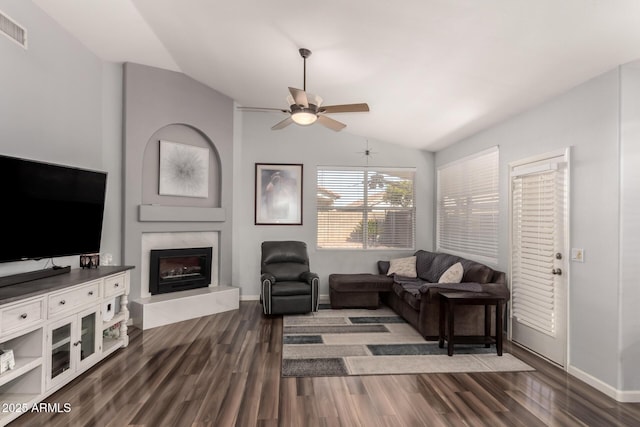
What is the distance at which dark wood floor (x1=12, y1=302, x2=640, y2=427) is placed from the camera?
2395mm

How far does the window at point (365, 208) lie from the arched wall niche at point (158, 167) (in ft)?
5.87

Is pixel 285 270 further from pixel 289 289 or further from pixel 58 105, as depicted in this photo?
pixel 58 105

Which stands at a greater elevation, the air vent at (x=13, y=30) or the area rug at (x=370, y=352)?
the air vent at (x=13, y=30)

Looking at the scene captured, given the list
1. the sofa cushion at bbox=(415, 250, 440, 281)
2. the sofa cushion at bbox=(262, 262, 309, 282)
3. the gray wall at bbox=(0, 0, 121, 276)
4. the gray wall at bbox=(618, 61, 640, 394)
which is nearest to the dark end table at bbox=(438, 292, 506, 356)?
the gray wall at bbox=(618, 61, 640, 394)

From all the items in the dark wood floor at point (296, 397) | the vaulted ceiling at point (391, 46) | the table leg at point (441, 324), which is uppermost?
the vaulted ceiling at point (391, 46)

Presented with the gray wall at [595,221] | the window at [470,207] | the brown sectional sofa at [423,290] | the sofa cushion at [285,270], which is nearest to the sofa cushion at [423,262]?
the brown sectional sofa at [423,290]

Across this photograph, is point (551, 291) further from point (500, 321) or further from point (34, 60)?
point (34, 60)

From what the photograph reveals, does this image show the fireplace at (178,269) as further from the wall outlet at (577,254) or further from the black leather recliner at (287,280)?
the wall outlet at (577,254)

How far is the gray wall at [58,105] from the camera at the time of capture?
3.02 meters

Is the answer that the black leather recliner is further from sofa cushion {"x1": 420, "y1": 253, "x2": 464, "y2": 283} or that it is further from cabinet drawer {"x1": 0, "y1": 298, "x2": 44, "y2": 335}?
cabinet drawer {"x1": 0, "y1": 298, "x2": 44, "y2": 335}

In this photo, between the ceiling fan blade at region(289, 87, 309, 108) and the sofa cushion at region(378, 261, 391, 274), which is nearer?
the ceiling fan blade at region(289, 87, 309, 108)

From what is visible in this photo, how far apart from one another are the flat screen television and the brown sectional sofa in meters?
3.36

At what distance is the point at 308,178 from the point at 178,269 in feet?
8.50

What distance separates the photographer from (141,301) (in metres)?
4.48
